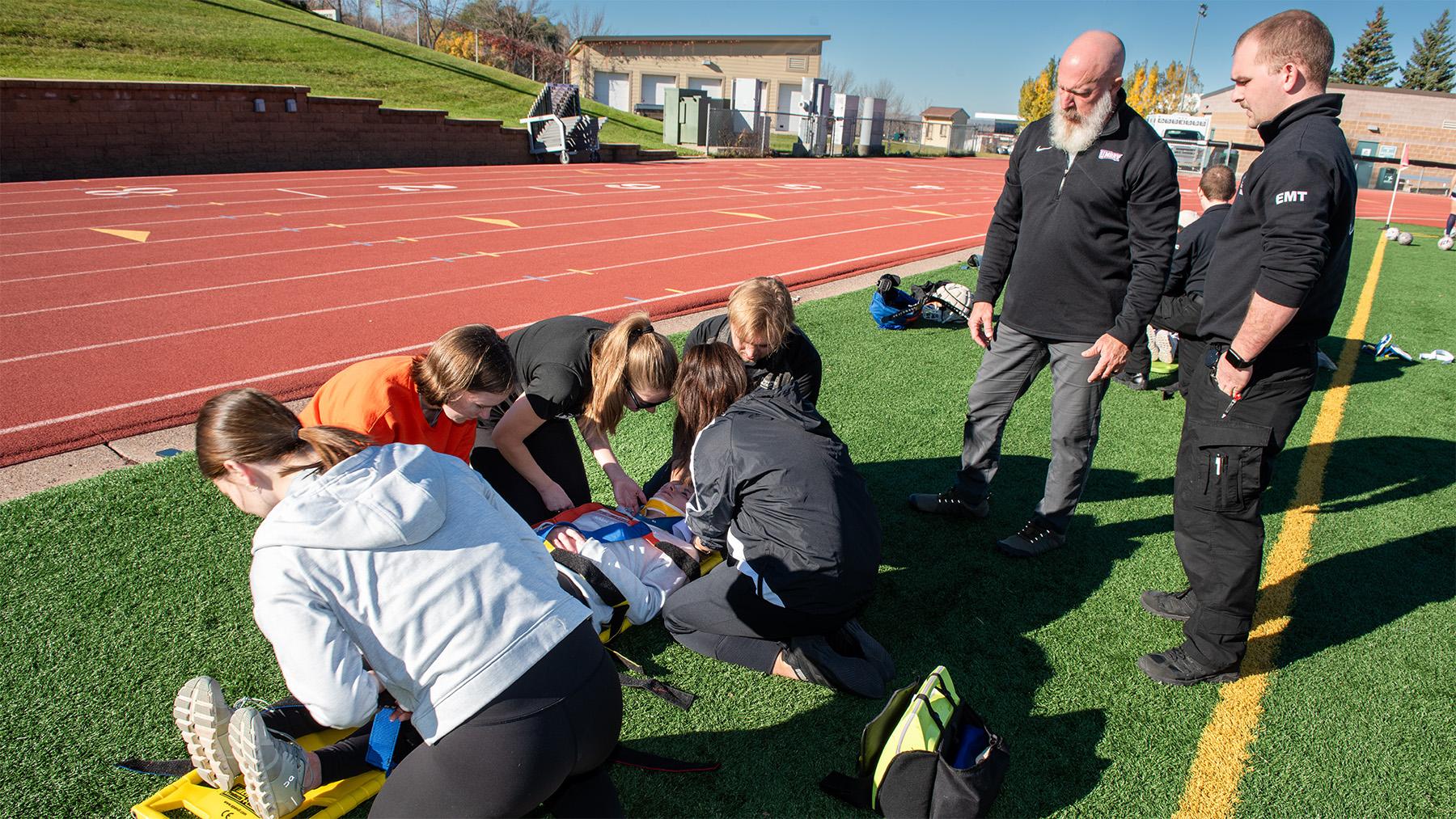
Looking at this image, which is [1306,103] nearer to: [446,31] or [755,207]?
[755,207]

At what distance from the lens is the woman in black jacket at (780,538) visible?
2590 mm

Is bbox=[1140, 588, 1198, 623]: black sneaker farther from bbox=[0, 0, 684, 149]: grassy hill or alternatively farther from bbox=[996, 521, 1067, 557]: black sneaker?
bbox=[0, 0, 684, 149]: grassy hill

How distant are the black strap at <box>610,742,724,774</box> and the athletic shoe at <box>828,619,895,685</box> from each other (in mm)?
605

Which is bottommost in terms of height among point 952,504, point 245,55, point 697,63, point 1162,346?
point 952,504

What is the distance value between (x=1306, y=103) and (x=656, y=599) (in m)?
2.60

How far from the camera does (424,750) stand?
1.69 m

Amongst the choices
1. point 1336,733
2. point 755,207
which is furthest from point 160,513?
point 755,207

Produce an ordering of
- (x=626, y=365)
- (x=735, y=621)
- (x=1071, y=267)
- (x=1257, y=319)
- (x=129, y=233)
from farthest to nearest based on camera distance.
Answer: (x=129, y=233) < (x=1071, y=267) < (x=626, y=365) < (x=735, y=621) < (x=1257, y=319)

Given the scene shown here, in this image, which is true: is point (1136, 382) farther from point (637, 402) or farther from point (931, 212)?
point (931, 212)

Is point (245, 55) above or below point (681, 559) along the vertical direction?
above

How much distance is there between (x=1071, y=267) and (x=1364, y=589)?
1.82 meters

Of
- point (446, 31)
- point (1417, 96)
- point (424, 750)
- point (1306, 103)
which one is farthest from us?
point (446, 31)

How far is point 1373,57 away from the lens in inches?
2393

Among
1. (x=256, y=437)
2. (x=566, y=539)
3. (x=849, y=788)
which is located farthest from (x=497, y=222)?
(x=849, y=788)
